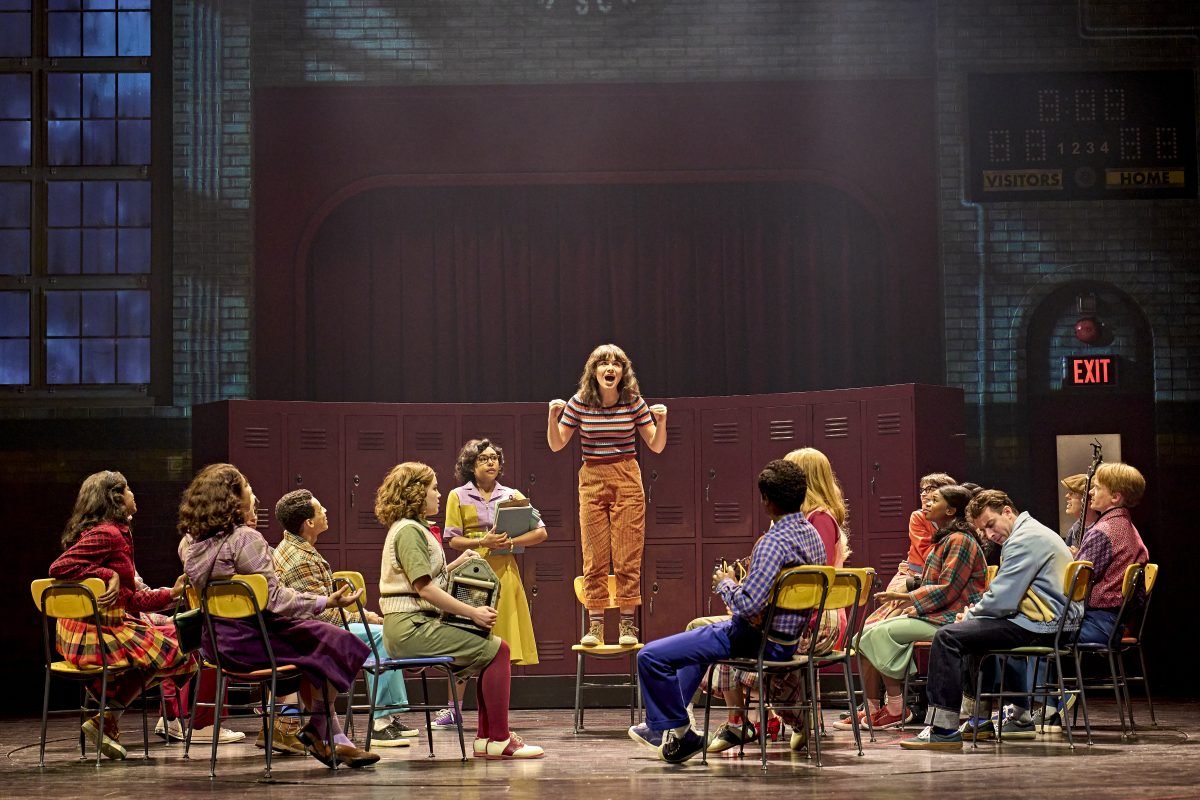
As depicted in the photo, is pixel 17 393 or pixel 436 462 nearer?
pixel 436 462

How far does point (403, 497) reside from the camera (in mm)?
5895

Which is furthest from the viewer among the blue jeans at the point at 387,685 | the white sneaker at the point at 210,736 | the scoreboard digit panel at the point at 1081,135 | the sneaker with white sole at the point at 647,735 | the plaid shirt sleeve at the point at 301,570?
the scoreboard digit panel at the point at 1081,135

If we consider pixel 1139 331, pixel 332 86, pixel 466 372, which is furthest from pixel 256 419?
pixel 1139 331

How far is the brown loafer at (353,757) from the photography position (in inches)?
221

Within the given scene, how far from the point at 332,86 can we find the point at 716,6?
2.57m

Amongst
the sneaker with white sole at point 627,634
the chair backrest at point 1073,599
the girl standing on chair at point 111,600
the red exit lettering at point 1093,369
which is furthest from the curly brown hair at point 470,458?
the red exit lettering at point 1093,369

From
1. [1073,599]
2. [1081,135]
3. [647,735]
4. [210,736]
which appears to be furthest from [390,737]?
[1081,135]

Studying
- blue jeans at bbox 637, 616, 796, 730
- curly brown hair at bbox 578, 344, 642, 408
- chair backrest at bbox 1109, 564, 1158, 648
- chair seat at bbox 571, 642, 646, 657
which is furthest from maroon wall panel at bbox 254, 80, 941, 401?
blue jeans at bbox 637, 616, 796, 730

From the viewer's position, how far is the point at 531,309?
33.4 ft

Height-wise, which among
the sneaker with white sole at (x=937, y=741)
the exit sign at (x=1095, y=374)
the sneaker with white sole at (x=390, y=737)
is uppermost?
the exit sign at (x=1095, y=374)

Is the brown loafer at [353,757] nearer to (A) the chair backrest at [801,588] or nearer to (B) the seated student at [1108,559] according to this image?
(A) the chair backrest at [801,588]

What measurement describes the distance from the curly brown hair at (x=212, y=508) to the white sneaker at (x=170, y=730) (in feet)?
5.37

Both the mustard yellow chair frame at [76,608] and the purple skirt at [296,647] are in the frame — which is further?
the mustard yellow chair frame at [76,608]

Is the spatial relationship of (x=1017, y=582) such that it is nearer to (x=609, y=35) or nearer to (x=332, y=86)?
(x=609, y=35)
